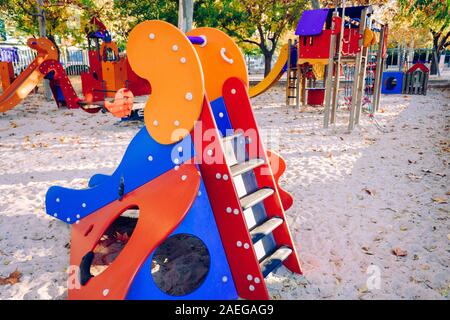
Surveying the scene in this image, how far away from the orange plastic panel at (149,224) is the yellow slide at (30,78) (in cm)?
838

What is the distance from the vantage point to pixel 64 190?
2.94m

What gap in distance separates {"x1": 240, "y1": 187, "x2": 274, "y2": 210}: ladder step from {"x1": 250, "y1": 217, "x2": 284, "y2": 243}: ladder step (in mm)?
187

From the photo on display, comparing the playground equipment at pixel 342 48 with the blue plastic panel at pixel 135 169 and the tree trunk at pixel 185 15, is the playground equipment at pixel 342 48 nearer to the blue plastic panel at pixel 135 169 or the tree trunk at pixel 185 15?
the tree trunk at pixel 185 15

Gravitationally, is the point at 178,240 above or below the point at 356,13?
below

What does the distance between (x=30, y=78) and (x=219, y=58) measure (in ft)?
28.1

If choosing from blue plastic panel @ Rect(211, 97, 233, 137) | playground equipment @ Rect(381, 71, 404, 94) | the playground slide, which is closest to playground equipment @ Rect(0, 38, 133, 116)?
the playground slide

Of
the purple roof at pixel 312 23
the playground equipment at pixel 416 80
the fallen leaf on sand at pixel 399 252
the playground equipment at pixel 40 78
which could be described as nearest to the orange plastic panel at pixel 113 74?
the playground equipment at pixel 40 78

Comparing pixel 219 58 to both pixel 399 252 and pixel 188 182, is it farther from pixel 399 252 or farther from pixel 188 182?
pixel 399 252

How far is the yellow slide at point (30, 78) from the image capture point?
29.0ft

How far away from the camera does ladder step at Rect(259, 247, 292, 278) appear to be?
221cm

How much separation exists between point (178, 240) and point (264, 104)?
28.2ft

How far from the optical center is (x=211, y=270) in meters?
2.10

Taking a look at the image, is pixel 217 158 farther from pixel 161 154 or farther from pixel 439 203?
pixel 439 203
